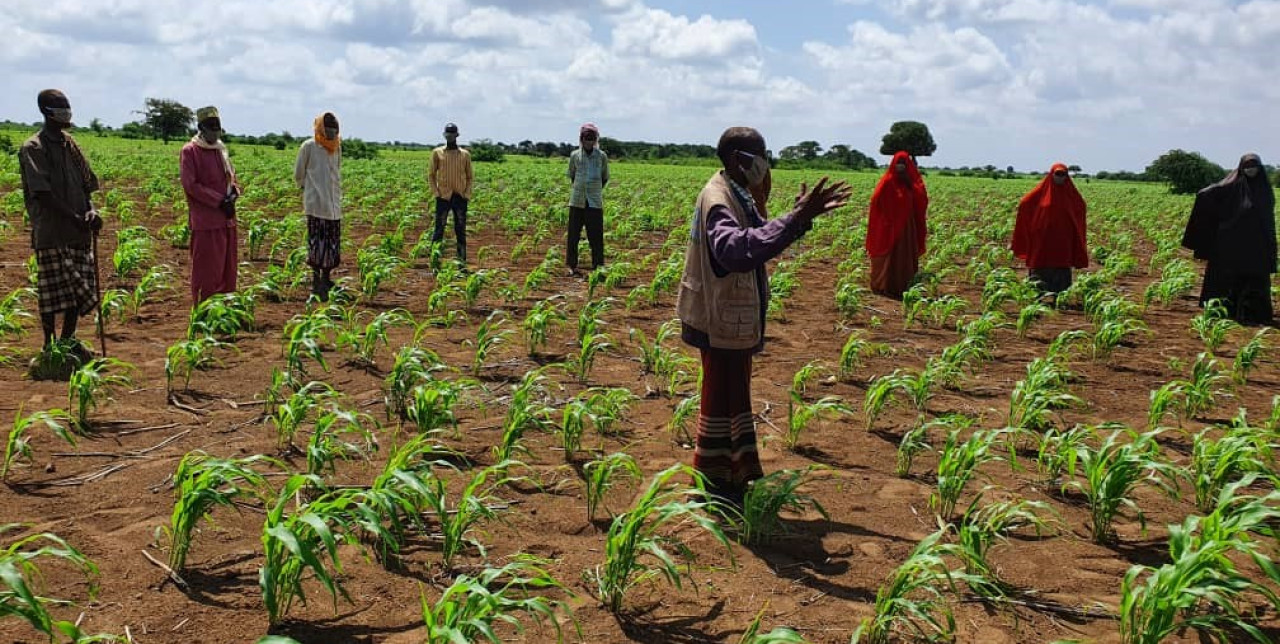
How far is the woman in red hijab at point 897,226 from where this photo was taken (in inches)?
383

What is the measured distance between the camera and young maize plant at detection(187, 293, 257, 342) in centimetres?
597

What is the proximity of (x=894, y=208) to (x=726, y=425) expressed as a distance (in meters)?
6.55

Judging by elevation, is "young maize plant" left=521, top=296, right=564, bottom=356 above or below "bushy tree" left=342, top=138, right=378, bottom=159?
below

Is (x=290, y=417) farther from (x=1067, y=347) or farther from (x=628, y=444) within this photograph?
(x=1067, y=347)

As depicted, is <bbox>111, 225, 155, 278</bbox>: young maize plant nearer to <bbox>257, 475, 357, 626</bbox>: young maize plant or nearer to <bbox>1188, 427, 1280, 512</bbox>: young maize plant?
<bbox>257, 475, 357, 626</bbox>: young maize plant

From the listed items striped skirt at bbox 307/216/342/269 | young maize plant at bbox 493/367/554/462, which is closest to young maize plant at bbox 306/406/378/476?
young maize plant at bbox 493/367/554/462

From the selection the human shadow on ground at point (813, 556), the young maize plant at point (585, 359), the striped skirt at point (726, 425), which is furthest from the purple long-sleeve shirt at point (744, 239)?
the young maize plant at point (585, 359)

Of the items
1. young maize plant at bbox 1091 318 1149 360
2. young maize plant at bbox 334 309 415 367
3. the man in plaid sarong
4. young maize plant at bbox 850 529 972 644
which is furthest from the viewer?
young maize plant at bbox 1091 318 1149 360

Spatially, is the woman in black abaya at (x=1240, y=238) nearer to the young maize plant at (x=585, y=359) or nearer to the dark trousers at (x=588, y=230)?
the dark trousers at (x=588, y=230)

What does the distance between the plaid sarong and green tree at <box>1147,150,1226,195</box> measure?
55548mm

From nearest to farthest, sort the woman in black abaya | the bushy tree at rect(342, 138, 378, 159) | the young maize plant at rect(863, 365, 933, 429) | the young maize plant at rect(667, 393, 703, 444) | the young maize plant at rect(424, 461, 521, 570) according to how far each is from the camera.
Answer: the young maize plant at rect(424, 461, 521, 570), the young maize plant at rect(667, 393, 703, 444), the young maize plant at rect(863, 365, 933, 429), the woman in black abaya, the bushy tree at rect(342, 138, 378, 159)

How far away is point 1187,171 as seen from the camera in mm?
54656

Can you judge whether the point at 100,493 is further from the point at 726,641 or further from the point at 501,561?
the point at 726,641

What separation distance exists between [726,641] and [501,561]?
951 mm
